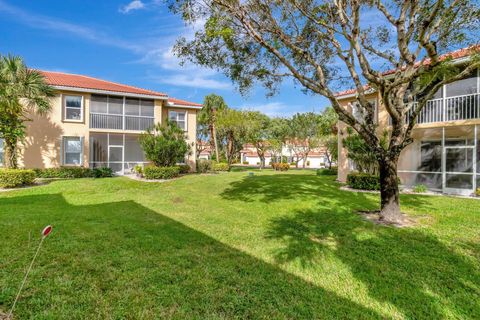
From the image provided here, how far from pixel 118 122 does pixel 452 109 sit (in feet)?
76.7

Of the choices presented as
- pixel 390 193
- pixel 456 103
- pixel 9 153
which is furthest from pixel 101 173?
pixel 456 103

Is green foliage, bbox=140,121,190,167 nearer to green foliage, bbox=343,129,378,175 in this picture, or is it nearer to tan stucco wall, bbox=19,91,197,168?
tan stucco wall, bbox=19,91,197,168

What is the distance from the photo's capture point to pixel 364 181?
14.8 meters

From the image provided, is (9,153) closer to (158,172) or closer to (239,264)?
(158,172)

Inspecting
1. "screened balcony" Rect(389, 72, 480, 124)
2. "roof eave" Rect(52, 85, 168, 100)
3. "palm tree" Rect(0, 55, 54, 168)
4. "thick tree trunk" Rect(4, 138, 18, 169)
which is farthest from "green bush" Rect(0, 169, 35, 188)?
"screened balcony" Rect(389, 72, 480, 124)

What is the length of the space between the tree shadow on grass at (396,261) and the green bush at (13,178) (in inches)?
594

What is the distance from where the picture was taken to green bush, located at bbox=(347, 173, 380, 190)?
14.5 m

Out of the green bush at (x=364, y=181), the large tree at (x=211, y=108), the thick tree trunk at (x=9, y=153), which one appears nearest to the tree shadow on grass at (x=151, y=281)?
the green bush at (x=364, y=181)

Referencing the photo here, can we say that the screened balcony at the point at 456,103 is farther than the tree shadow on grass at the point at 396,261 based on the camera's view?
Yes

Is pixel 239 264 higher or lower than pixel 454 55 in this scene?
lower

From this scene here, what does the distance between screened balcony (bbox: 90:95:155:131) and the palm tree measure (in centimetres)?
476

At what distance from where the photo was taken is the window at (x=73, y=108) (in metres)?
20.1

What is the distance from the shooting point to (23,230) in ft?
21.8

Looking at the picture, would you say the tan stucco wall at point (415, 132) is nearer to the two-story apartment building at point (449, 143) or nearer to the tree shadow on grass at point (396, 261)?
the two-story apartment building at point (449, 143)
